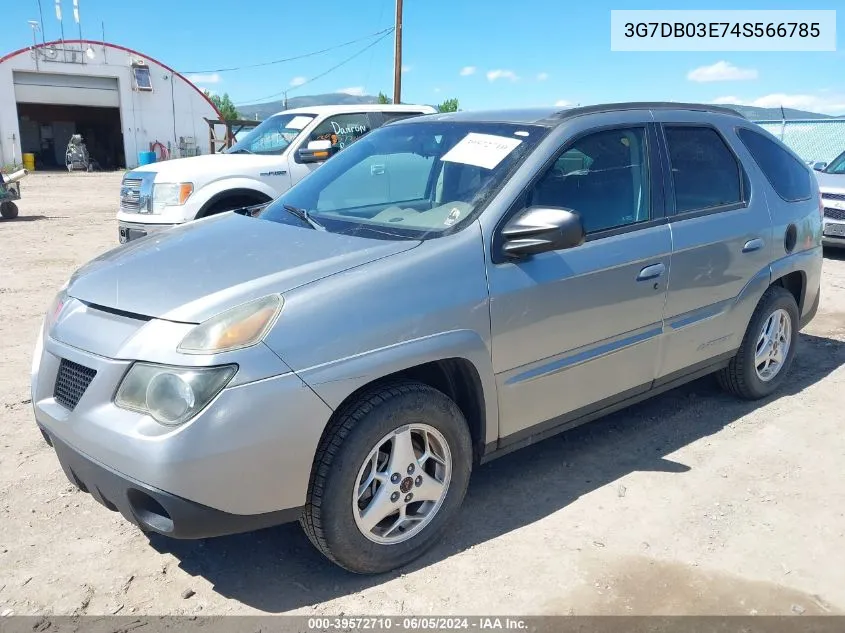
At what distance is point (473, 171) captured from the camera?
11.2ft

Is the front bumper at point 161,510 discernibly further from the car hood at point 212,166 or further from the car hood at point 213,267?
the car hood at point 212,166

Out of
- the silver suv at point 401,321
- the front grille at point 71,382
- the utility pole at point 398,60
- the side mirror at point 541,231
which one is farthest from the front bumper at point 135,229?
the utility pole at point 398,60

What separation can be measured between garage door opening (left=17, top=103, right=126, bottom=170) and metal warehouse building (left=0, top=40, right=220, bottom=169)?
0.05m

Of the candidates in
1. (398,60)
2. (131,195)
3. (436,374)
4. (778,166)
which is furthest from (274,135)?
(398,60)

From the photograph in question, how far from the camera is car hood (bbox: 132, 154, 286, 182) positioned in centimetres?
796

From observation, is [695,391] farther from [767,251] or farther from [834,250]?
[834,250]

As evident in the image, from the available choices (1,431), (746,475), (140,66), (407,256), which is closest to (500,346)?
(407,256)

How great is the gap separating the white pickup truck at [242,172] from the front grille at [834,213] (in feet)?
21.1

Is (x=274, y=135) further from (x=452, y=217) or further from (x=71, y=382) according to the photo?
(x=71, y=382)

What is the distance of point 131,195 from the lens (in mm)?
8383

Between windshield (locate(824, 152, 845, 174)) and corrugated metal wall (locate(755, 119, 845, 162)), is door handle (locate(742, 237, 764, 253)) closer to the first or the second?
windshield (locate(824, 152, 845, 174))

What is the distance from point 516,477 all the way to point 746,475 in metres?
1.22

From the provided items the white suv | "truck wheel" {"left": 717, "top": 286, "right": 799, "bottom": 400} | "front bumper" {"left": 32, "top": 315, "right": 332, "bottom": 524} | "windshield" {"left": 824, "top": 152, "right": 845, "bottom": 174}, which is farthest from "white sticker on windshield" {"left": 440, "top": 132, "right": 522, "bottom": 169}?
"windshield" {"left": 824, "top": 152, "right": 845, "bottom": 174}

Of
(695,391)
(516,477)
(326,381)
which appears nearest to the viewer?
(326,381)
